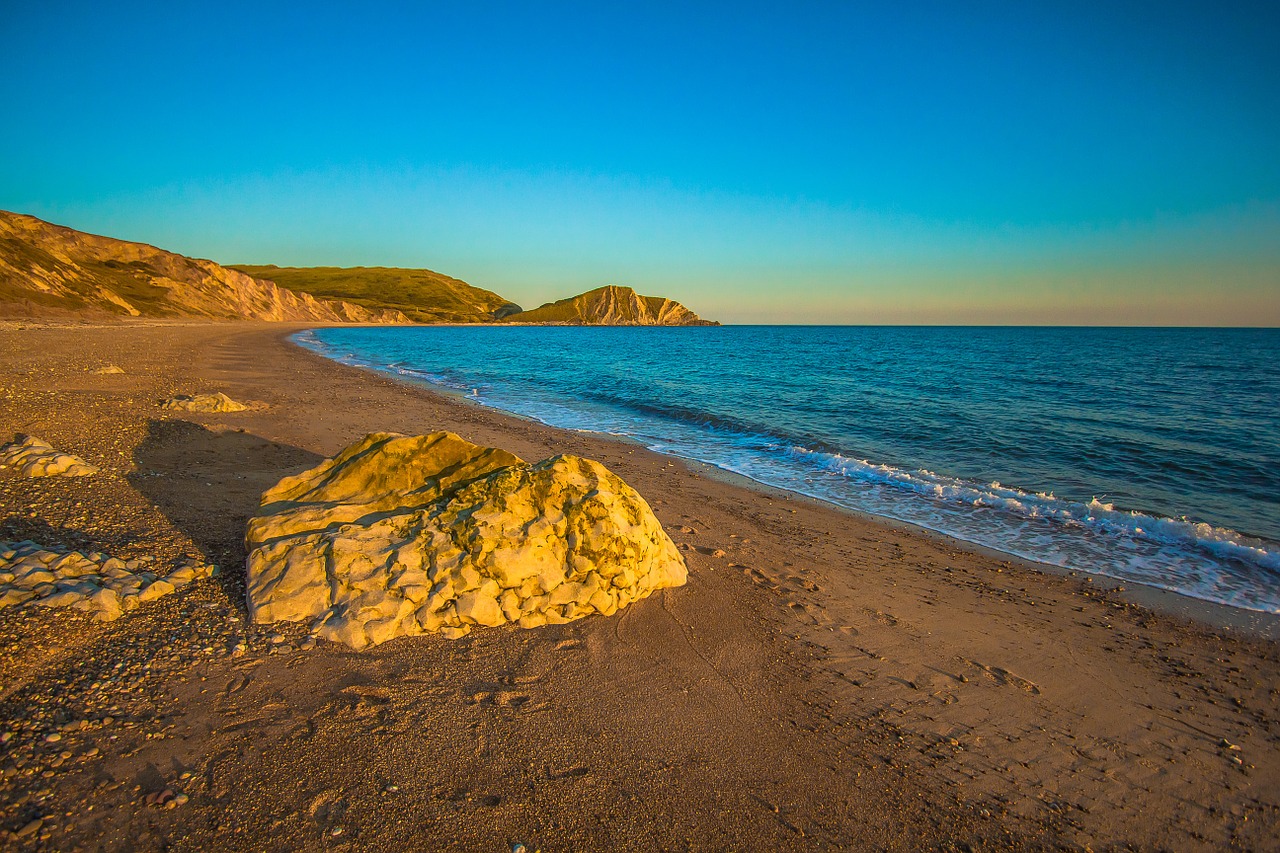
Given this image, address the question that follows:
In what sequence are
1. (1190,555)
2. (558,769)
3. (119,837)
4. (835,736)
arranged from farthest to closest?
(1190,555)
(835,736)
(558,769)
(119,837)

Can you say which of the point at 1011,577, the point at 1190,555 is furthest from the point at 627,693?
the point at 1190,555

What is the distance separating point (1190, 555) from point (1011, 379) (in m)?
32.4

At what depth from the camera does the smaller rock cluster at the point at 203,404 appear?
13.0 meters

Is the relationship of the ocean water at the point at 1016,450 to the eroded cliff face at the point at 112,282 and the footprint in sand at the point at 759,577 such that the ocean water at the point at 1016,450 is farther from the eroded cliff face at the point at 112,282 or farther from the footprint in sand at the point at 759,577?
the eroded cliff face at the point at 112,282

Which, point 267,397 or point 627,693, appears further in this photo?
point 267,397

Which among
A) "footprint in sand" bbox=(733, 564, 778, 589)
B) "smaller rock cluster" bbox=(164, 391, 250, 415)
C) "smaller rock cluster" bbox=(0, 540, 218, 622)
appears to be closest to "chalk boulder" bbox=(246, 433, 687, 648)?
"smaller rock cluster" bbox=(0, 540, 218, 622)

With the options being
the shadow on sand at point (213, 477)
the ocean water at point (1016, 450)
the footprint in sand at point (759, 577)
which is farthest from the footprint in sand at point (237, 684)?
the ocean water at point (1016, 450)

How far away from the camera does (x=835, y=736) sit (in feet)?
14.0

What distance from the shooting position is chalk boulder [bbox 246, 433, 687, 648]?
507cm

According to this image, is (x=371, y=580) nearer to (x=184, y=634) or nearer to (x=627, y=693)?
(x=184, y=634)

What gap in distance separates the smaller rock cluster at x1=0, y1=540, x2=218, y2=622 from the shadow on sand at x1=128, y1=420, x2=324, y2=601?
1.64 ft

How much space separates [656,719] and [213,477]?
8.32 metres

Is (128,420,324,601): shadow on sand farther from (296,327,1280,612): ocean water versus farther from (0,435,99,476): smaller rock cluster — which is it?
(296,327,1280,612): ocean water

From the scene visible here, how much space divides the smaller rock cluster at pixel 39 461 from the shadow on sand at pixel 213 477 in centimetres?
62
